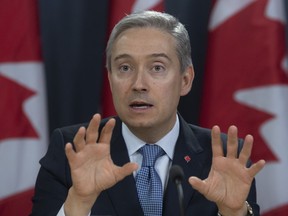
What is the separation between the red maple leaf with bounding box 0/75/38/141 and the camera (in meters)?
1.98

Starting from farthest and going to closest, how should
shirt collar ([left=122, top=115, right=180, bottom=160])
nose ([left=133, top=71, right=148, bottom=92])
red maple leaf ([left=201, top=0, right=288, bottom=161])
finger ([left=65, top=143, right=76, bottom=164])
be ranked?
red maple leaf ([left=201, top=0, right=288, bottom=161]) → shirt collar ([left=122, top=115, right=180, bottom=160]) → nose ([left=133, top=71, right=148, bottom=92]) → finger ([left=65, top=143, right=76, bottom=164])

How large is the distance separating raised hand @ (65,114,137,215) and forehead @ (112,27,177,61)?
1.01 ft

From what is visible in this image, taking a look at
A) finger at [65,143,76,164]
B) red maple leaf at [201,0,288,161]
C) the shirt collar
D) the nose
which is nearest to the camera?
finger at [65,143,76,164]

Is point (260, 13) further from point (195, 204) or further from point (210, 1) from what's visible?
point (195, 204)

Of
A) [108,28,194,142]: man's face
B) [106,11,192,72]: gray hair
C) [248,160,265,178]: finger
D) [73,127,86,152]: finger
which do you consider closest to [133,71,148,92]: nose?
[108,28,194,142]: man's face

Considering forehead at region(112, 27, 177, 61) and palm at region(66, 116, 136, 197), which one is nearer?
palm at region(66, 116, 136, 197)

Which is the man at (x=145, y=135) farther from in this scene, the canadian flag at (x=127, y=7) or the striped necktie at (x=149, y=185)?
the canadian flag at (x=127, y=7)

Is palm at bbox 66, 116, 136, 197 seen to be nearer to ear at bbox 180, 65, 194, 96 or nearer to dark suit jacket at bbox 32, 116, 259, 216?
dark suit jacket at bbox 32, 116, 259, 216

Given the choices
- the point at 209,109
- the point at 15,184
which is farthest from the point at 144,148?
the point at 15,184

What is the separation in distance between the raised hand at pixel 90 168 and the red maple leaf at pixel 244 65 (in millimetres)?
742

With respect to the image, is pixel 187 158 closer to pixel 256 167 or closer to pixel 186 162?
pixel 186 162

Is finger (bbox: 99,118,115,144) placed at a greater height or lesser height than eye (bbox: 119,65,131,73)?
lesser

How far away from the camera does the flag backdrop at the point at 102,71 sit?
6.44 ft

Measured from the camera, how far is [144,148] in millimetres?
1624
